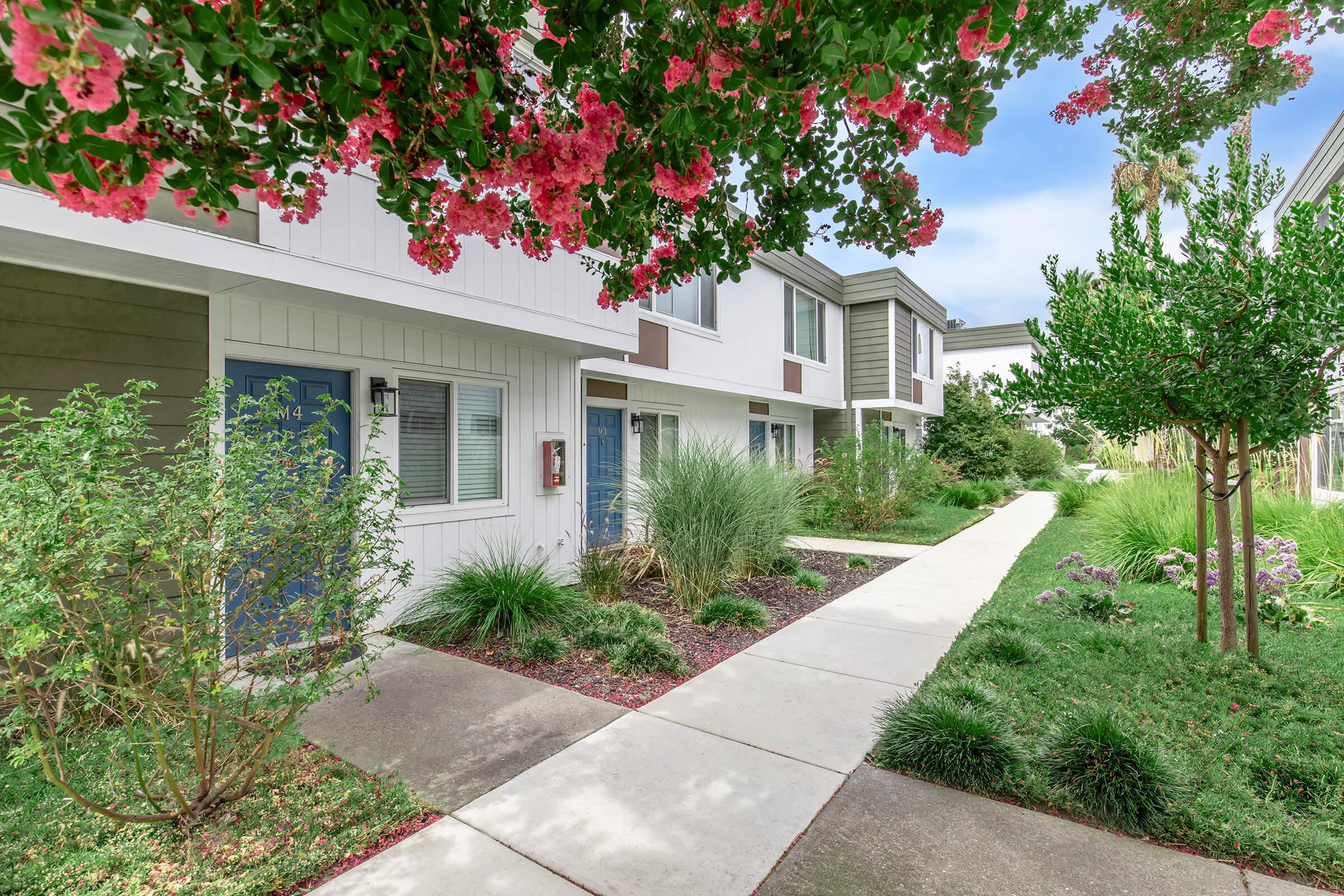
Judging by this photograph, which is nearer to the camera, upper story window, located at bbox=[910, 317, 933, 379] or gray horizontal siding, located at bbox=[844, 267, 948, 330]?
gray horizontal siding, located at bbox=[844, 267, 948, 330]

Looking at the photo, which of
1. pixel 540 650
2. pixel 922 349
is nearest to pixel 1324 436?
pixel 540 650

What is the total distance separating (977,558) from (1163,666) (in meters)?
4.49

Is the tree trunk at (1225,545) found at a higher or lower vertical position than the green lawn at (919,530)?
higher

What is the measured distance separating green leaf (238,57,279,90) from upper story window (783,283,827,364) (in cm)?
1117

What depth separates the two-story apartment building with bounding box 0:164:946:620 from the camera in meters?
3.65

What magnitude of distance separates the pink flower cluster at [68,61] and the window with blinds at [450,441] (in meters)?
4.60

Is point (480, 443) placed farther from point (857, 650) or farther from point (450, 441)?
point (857, 650)

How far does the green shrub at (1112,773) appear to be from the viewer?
2553mm

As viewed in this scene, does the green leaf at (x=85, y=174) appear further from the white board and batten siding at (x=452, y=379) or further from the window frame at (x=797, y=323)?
the window frame at (x=797, y=323)

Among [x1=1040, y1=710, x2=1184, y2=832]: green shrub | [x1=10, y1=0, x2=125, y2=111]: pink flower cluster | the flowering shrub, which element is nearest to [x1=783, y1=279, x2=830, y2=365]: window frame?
the flowering shrub

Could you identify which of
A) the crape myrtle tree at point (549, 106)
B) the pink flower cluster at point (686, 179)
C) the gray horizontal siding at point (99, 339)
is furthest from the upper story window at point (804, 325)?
the pink flower cluster at point (686, 179)

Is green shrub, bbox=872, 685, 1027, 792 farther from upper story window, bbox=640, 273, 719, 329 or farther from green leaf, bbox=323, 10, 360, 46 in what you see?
upper story window, bbox=640, 273, 719, 329

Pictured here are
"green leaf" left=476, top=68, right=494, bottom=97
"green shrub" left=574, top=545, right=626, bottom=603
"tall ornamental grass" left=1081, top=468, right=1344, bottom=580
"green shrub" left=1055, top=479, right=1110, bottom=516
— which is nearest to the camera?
"green leaf" left=476, top=68, right=494, bottom=97

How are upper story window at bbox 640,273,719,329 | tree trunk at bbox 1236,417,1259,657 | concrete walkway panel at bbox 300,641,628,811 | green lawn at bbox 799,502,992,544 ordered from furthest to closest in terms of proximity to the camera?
green lawn at bbox 799,502,992,544 → upper story window at bbox 640,273,719,329 → tree trunk at bbox 1236,417,1259,657 → concrete walkway panel at bbox 300,641,628,811
